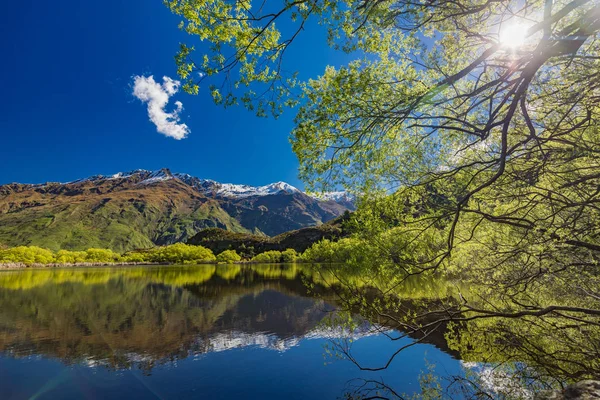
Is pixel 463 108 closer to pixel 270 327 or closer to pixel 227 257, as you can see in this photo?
pixel 270 327

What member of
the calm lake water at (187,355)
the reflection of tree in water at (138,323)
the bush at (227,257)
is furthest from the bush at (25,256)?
the calm lake water at (187,355)

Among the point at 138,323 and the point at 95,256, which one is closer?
the point at 138,323

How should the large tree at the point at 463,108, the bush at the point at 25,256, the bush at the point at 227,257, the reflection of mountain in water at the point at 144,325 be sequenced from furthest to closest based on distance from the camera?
the bush at the point at 227,257 < the bush at the point at 25,256 < the reflection of mountain in water at the point at 144,325 < the large tree at the point at 463,108

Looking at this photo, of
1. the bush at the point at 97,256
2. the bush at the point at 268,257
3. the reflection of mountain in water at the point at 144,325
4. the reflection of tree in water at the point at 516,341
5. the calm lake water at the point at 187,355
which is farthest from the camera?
the bush at the point at 268,257

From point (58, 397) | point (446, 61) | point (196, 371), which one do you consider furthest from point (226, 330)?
point (446, 61)

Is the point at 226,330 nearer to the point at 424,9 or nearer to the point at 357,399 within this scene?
the point at 357,399

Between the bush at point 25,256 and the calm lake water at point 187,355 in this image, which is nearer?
the calm lake water at point 187,355

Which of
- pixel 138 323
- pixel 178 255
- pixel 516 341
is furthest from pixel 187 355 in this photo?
pixel 178 255

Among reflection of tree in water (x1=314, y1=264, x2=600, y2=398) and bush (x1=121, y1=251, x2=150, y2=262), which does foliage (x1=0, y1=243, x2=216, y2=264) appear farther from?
reflection of tree in water (x1=314, y1=264, x2=600, y2=398)

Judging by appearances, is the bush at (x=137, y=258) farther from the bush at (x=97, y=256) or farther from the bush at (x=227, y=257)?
the bush at (x=227, y=257)

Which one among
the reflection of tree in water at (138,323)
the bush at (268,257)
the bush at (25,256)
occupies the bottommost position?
the bush at (268,257)

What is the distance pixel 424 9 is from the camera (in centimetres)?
577

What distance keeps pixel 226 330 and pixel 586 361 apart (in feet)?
73.2

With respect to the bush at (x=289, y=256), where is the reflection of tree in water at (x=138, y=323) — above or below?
above
